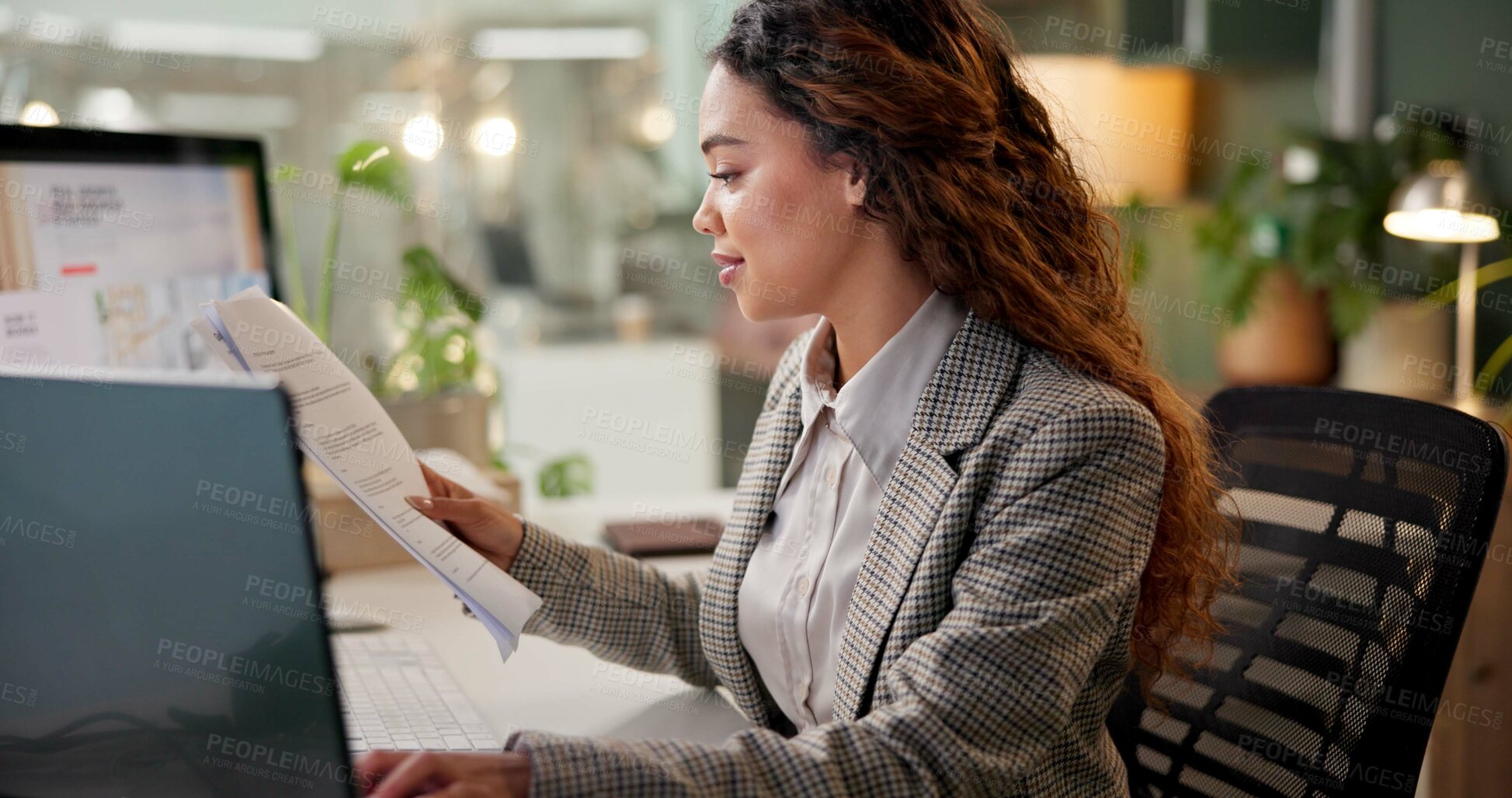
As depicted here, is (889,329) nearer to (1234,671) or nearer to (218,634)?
(1234,671)

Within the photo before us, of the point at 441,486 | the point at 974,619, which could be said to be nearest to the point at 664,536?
the point at 441,486

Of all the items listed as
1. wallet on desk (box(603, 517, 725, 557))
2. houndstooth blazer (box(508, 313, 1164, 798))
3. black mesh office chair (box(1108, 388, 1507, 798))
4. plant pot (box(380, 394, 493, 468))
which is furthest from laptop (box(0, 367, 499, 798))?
plant pot (box(380, 394, 493, 468))

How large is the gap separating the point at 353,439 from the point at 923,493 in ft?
1.51

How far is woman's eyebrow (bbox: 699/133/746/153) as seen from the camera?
3.56 ft

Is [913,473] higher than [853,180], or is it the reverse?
[853,180]

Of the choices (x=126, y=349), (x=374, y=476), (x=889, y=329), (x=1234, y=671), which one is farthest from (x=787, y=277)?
(x=126, y=349)

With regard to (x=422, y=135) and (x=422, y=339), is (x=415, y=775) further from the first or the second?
(x=422, y=135)

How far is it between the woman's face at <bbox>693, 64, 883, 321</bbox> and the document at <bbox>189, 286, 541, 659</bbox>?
14.3 inches

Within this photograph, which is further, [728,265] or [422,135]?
[422,135]

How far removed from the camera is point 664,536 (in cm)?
171

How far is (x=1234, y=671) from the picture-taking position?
1077 millimetres

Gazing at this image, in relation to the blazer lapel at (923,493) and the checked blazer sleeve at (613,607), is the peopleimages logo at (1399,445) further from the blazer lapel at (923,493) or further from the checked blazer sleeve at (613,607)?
the checked blazer sleeve at (613,607)

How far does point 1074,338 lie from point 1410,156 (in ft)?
6.30

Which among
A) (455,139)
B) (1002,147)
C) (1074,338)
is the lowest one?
(1074,338)
